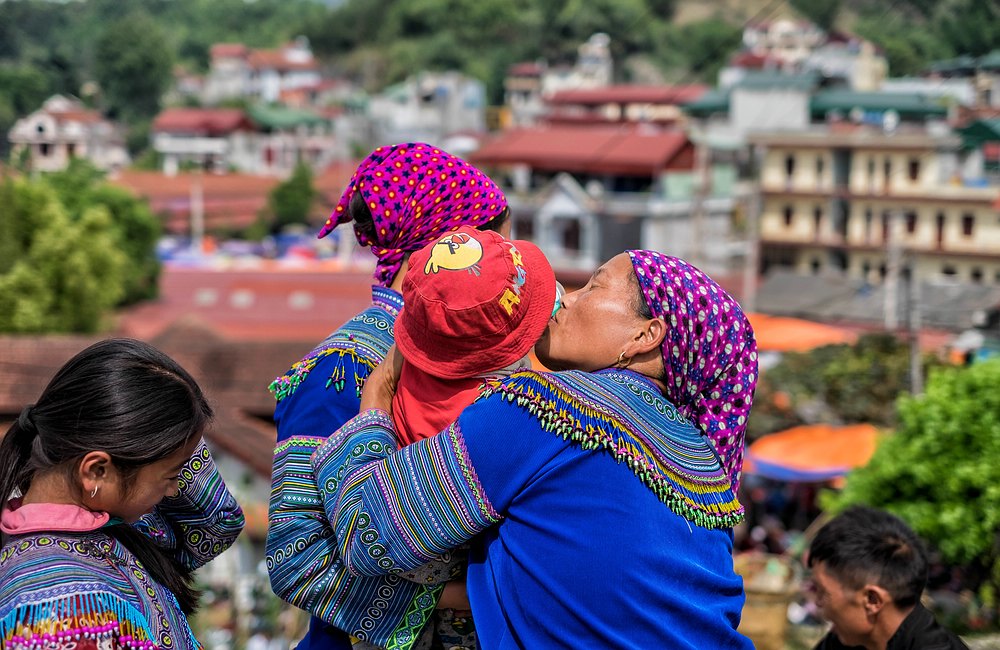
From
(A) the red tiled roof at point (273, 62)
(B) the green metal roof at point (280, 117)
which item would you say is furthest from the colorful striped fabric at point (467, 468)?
(A) the red tiled roof at point (273, 62)

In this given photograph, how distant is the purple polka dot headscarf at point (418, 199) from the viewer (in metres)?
1.79

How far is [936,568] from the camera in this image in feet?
19.0

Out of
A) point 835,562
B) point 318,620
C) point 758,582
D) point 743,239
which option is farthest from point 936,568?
point 743,239

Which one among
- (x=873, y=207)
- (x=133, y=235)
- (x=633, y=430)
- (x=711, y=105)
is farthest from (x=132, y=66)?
(x=633, y=430)

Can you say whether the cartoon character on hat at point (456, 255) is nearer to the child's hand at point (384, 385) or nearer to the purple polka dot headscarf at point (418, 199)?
the child's hand at point (384, 385)

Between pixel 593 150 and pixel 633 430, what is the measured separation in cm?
2441

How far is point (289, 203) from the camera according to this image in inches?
1273

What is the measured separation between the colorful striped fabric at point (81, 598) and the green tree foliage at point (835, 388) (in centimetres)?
961

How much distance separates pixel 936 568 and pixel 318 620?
16.2 feet

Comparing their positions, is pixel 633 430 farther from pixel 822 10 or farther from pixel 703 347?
pixel 822 10

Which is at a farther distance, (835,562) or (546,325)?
(835,562)

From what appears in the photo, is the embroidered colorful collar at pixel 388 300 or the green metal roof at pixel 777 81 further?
the green metal roof at pixel 777 81

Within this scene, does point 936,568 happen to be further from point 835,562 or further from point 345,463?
point 345,463

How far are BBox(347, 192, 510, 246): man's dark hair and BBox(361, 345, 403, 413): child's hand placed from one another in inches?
13.5
